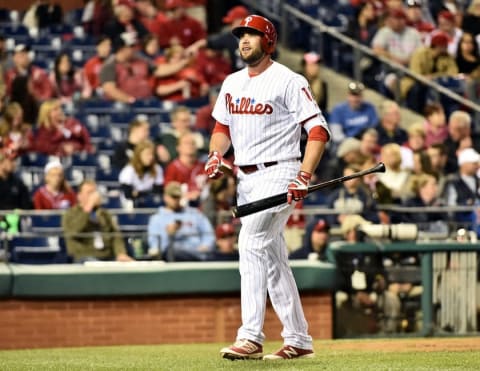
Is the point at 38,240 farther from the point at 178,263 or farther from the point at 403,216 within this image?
the point at 403,216

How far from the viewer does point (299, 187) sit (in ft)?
24.5

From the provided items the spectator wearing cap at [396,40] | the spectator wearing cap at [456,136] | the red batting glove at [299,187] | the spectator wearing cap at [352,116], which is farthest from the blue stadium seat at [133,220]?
the red batting glove at [299,187]

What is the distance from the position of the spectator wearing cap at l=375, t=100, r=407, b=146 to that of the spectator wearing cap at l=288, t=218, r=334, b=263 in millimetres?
3102

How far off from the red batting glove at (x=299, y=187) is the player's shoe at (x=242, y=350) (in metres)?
0.82

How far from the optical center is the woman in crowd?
45.1ft

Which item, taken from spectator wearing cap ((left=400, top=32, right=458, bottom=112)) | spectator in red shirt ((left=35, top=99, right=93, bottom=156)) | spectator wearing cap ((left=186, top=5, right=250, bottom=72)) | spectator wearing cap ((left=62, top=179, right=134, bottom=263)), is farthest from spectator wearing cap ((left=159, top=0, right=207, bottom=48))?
spectator wearing cap ((left=62, top=179, right=134, bottom=263))

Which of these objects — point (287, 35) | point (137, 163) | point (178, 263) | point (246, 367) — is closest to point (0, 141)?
point (137, 163)

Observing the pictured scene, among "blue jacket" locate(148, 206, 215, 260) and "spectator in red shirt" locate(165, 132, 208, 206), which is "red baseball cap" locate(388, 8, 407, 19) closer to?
"spectator in red shirt" locate(165, 132, 208, 206)

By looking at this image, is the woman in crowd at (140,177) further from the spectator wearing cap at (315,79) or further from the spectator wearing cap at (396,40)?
the spectator wearing cap at (396,40)

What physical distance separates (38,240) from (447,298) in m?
3.61

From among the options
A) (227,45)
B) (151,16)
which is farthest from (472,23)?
(151,16)

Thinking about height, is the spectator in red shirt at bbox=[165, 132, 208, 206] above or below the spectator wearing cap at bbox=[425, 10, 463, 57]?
below

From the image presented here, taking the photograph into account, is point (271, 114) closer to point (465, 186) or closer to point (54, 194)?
point (54, 194)

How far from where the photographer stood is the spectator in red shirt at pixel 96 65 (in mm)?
15594
